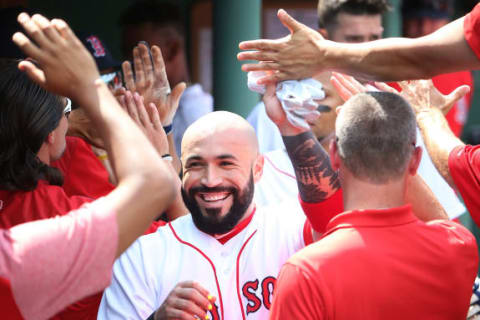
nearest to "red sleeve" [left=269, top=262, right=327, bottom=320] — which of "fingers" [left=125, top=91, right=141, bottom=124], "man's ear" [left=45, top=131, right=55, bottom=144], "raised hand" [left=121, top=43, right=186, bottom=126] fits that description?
"man's ear" [left=45, top=131, right=55, bottom=144]

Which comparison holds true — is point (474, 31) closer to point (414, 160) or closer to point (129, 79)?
point (414, 160)

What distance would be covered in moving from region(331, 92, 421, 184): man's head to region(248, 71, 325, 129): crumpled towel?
0.29 meters

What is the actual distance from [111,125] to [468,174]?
1215 millimetres

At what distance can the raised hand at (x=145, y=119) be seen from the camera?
2432mm

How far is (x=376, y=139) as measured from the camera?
175 centimetres

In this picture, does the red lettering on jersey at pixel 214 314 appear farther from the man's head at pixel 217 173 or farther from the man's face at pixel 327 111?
the man's face at pixel 327 111

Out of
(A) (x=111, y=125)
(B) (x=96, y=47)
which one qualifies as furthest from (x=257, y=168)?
(B) (x=96, y=47)

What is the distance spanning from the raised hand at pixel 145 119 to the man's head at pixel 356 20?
5.53 ft

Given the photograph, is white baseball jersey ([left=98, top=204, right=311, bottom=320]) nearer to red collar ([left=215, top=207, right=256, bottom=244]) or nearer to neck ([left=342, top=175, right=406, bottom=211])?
red collar ([left=215, top=207, right=256, bottom=244])

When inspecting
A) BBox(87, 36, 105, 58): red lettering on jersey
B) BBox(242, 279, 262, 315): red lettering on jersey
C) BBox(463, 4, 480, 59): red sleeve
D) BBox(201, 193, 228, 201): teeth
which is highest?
BBox(463, 4, 480, 59): red sleeve

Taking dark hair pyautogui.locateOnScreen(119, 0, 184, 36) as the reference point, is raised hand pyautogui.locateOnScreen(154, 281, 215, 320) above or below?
below

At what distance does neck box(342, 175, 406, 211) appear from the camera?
1781 mm

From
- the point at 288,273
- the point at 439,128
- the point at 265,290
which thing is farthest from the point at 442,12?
the point at 288,273

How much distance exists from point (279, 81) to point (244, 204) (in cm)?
46
